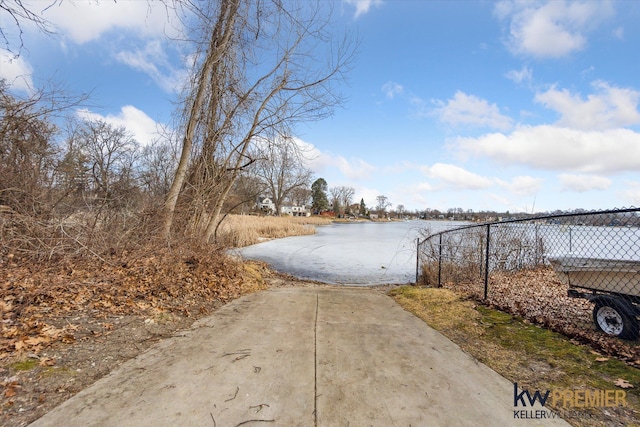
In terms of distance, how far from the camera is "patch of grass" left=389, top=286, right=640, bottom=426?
1.95 meters

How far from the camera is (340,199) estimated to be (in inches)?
3260

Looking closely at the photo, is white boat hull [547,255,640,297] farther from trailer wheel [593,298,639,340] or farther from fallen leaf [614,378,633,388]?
fallen leaf [614,378,633,388]

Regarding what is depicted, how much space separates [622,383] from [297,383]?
2.38 m

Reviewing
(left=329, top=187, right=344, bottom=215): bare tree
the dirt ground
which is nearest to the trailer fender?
the dirt ground

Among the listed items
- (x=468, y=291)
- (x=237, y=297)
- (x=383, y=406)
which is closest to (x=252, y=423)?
(x=383, y=406)

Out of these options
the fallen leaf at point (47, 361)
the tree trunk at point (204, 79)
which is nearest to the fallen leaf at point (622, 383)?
the fallen leaf at point (47, 361)

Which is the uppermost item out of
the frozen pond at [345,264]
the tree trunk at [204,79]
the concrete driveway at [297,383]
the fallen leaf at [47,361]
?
the tree trunk at [204,79]

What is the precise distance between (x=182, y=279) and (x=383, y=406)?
3.76m

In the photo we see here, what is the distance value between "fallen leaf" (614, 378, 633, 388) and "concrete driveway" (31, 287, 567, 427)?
0.76 metres

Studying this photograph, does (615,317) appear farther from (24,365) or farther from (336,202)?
(336,202)

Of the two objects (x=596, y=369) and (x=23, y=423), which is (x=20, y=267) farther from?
(x=596, y=369)

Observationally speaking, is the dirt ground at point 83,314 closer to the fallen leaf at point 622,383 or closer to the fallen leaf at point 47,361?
the fallen leaf at point 47,361

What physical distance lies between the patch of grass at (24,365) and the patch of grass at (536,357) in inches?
142

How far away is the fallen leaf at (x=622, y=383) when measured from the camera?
84.6 inches
